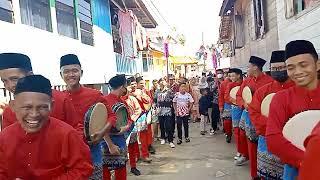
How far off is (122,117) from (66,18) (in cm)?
313

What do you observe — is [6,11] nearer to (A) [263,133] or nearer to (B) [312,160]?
Answer: (A) [263,133]

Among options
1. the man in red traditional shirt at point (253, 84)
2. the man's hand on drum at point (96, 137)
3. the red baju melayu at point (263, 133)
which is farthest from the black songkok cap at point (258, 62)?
the man's hand on drum at point (96, 137)

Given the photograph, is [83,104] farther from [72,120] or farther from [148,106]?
[148,106]

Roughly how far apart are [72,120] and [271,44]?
20.3ft

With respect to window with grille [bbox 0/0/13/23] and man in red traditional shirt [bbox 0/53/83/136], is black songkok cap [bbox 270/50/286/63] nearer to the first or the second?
man in red traditional shirt [bbox 0/53/83/136]

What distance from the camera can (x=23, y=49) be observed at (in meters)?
5.60

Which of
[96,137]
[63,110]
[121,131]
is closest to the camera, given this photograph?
[63,110]

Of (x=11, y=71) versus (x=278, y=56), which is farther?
(x=278, y=56)

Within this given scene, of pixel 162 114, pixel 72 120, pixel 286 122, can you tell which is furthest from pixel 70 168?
pixel 162 114

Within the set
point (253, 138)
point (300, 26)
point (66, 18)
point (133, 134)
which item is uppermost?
point (66, 18)

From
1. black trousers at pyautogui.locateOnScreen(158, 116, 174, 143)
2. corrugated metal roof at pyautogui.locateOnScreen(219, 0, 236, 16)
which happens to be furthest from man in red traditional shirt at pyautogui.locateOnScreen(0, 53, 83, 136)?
corrugated metal roof at pyautogui.locateOnScreen(219, 0, 236, 16)

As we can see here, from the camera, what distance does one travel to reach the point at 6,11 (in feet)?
17.5

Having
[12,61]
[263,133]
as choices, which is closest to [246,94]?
[263,133]

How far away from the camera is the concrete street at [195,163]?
7.31m
